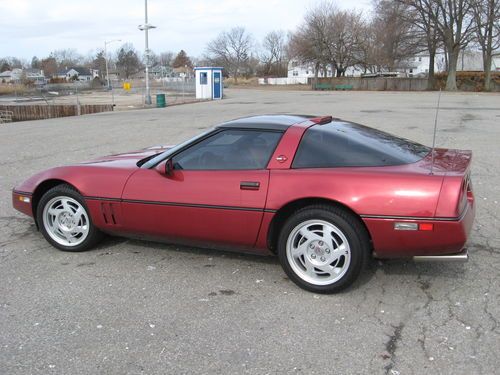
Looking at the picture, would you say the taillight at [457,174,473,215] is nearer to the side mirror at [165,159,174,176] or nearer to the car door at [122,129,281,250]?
the car door at [122,129,281,250]

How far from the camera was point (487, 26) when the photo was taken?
50.2 meters

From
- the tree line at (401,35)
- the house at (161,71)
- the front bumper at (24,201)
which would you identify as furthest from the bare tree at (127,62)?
the front bumper at (24,201)

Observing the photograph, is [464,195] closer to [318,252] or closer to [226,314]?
[318,252]

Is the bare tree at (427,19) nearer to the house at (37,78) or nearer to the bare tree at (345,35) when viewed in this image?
the bare tree at (345,35)

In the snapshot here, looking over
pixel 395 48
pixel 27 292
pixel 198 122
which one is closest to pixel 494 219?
pixel 27 292

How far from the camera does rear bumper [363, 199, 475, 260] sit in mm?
3303

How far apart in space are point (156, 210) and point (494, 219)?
3.76 meters

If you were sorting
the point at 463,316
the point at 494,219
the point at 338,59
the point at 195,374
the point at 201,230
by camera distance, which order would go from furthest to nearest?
the point at 338,59, the point at 494,219, the point at 201,230, the point at 463,316, the point at 195,374

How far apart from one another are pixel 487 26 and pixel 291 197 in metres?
54.9

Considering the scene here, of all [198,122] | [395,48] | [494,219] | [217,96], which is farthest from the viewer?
[395,48]

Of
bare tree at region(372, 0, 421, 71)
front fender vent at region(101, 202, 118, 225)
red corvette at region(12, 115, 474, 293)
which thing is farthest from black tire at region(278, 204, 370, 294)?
bare tree at region(372, 0, 421, 71)

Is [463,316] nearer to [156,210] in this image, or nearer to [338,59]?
[156,210]

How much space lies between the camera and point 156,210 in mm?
4098

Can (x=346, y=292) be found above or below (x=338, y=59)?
below
